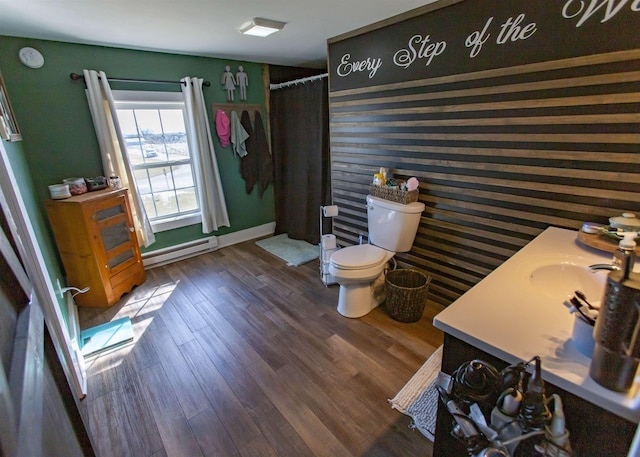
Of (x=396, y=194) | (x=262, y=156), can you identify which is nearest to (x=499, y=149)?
(x=396, y=194)

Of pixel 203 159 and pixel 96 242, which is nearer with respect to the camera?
pixel 96 242

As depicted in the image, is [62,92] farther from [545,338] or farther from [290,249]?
[545,338]

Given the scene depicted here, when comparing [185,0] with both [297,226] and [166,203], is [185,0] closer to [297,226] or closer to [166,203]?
[166,203]

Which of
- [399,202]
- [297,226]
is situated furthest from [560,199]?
[297,226]

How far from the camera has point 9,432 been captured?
0.42 metres

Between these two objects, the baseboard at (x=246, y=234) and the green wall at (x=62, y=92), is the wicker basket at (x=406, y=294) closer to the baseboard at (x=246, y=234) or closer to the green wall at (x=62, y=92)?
the baseboard at (x=246, y=234)

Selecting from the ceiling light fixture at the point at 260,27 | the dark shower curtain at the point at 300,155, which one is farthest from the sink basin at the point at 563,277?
the dark shower curtain at the point at 300,155

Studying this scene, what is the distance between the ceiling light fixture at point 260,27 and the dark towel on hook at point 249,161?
1.33m

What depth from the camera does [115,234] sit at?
264 centimetres

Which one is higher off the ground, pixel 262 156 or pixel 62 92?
pixel 62 92

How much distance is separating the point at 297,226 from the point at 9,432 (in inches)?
136

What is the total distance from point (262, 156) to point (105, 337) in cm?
252

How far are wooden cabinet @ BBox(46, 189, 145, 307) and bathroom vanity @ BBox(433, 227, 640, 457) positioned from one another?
8.71 feet

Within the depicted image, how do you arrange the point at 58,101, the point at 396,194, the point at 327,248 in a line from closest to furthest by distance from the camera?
1. the point at 396,194
2. the point at 58,101
3. the point at 327,248
